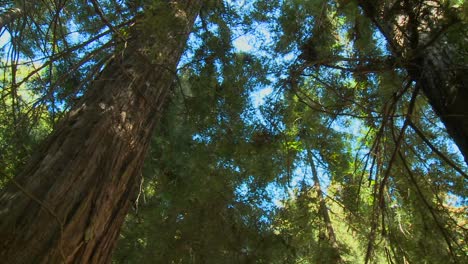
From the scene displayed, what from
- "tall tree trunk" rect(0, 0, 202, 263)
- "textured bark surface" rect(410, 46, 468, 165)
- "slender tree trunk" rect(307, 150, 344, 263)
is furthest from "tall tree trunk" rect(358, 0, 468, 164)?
"slender tree trunk" rect(307, 150, 344, 263)

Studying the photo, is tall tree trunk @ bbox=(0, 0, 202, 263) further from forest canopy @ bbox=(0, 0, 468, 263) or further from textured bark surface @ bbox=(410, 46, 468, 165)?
textured bark surface @ bbox=(410, 46, 468, 165)

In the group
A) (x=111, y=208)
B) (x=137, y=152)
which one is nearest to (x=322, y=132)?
(x=137, y=152)

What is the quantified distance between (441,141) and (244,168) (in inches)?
68.8

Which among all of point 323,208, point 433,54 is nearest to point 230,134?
point 323,208

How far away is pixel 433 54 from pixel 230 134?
1.87 m

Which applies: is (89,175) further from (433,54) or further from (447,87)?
(433,54)

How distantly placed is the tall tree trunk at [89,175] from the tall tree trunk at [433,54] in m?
1.40

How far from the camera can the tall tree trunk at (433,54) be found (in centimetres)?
213

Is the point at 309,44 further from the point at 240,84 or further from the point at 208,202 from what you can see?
the point at 208,202

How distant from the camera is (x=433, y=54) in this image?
2.36 metres

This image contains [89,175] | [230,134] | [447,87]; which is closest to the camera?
[89,175]

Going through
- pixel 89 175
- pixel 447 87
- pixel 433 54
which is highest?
pixel 433 54

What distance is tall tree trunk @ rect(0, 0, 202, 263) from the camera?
129cm

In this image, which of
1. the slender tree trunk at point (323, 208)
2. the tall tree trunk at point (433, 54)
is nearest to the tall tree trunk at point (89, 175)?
the tall tree trunk at point (433, 54)
